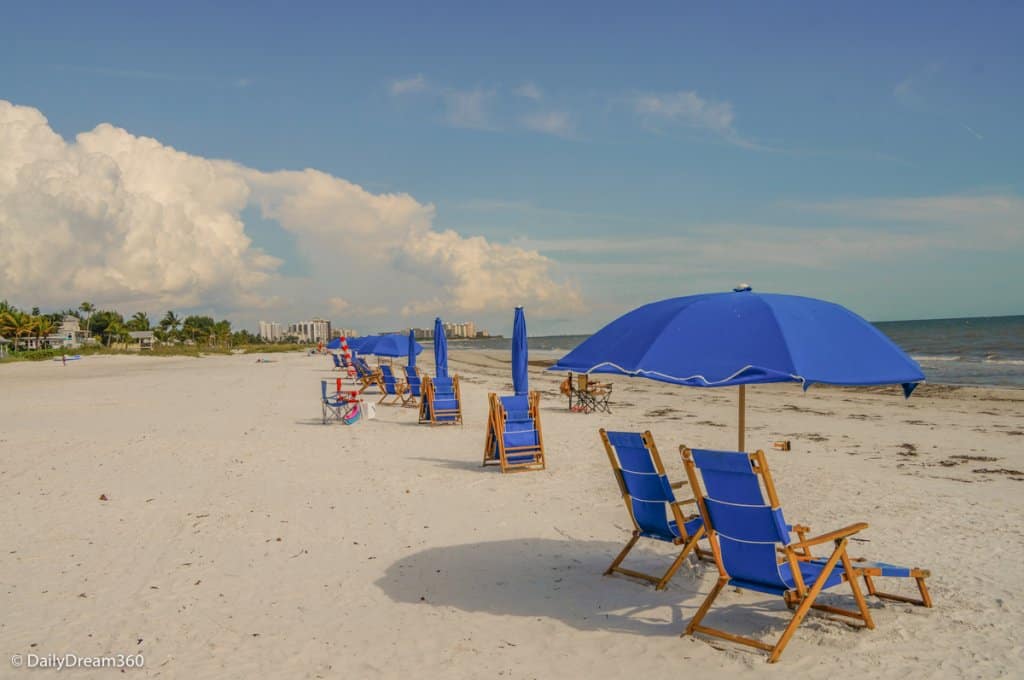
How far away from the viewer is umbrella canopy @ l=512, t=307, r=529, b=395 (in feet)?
36.0

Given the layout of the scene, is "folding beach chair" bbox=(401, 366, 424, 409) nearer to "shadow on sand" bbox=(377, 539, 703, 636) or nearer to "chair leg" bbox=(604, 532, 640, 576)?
"shadow on sand" bbox=(377, 539, 703, 636)

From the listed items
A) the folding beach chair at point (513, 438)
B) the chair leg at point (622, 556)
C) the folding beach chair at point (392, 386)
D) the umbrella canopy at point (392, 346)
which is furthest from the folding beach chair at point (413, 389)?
the chair leg at point (622, 556)

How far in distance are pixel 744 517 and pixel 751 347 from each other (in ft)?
3.21

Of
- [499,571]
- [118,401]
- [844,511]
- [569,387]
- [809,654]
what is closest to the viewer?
[809,654]

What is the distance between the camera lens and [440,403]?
1370 centimetres

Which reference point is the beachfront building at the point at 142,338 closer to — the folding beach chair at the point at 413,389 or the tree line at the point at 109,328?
the tree line at the point at 109,328

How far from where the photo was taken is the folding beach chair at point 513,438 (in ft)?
30.0

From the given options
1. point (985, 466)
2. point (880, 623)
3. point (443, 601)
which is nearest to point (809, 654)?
point (880, 623)

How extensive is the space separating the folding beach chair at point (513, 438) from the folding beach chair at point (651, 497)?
4149 millimetres

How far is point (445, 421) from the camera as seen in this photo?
1371cm

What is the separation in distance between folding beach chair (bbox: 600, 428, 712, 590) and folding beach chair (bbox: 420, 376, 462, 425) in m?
8.77

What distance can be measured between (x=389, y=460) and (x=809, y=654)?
6851 millimetres

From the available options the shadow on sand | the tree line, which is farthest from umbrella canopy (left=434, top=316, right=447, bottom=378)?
the tree line

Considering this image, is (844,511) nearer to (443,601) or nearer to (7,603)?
(443,601)
